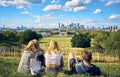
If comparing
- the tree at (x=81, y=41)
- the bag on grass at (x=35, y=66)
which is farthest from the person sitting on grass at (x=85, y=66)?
the tree at (x=81, y=41)

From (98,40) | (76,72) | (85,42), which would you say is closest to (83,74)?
(76,72)

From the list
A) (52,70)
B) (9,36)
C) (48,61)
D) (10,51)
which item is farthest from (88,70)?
(9,36)

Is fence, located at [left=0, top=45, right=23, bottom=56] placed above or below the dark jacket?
below

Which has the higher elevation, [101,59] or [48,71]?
[48,71]

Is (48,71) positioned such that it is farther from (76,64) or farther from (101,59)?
(101,59)

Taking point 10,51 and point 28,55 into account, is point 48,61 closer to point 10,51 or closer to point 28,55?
point 28,55

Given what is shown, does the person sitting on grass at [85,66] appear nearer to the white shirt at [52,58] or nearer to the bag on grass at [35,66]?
the white shirt at [52,58]

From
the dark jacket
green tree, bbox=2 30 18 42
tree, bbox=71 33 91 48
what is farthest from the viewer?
green tree, bbox=2 30 18 42

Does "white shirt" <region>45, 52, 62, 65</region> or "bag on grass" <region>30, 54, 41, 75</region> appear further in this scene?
"white shirt" <region>45, 52, 62, 65</region>

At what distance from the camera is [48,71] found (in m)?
7.95

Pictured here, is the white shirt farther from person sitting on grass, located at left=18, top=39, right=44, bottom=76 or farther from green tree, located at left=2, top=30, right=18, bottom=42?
green tree, located at left=2, top=30, right=18, bottom=42

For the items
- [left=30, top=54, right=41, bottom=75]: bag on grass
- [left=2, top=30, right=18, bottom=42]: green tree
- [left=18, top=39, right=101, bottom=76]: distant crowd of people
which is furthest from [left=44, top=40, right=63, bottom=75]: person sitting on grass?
[left=2, top=30, right=18, bottom=42]: green tree

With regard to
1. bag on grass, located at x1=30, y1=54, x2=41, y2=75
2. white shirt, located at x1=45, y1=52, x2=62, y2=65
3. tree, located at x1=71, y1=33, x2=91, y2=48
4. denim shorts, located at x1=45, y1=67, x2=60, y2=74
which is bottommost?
tree, located at x1=71, y1=33, x2=91, y2=48

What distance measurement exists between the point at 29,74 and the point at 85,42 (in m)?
48.4
